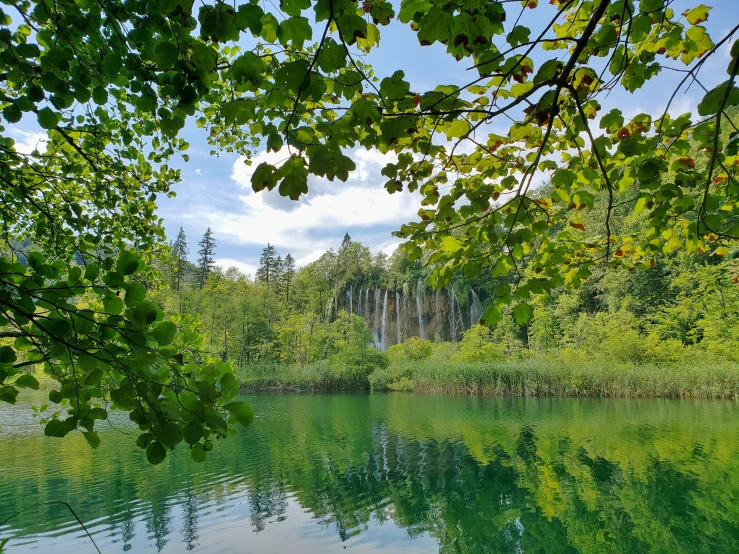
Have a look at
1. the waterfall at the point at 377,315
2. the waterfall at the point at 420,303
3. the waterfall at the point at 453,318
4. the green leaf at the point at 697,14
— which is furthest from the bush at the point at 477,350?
the green leaf at the point at 697,14

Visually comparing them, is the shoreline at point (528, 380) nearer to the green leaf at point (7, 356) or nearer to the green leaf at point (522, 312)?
the green leaf at point (522, 312)

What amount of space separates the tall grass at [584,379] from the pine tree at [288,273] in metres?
27.0

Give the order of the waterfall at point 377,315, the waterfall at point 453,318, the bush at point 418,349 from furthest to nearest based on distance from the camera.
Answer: the waterfall at point 377,315 < the waterfall at point 453,318 < the bush at point 418,349

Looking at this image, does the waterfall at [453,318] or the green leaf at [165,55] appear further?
the waterfall at [453,318]

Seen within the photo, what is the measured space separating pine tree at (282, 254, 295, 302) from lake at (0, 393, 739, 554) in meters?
36.5

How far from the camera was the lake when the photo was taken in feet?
17.3

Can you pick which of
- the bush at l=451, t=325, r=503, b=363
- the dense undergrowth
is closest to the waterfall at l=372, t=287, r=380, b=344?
the dense undergrowth

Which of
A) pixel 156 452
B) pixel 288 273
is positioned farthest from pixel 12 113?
pixel 288 273

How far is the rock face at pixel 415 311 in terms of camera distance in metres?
39.5

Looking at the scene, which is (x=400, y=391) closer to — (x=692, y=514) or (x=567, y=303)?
(x=567, y=303)

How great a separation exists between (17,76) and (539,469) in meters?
8.73

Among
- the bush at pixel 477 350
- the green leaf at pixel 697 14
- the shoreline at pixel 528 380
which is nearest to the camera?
the green leaf at pixel 697 14

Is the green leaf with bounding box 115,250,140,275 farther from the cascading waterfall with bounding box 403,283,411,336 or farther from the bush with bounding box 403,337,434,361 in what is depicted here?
the cascading waterfall with bounding box 403,283,411,336

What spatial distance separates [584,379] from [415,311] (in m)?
21.9
